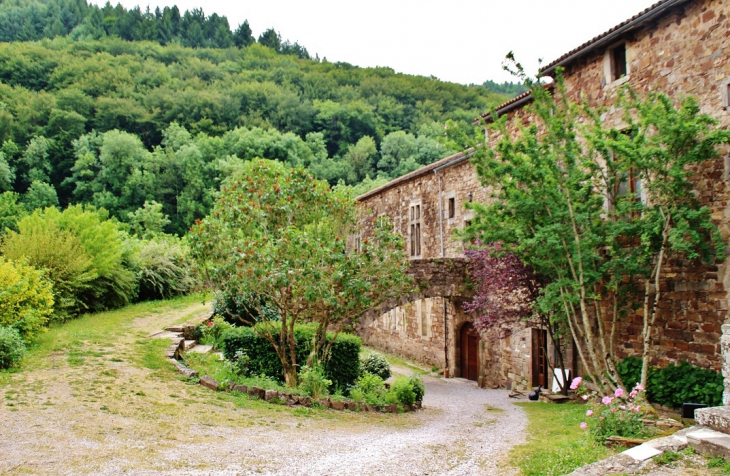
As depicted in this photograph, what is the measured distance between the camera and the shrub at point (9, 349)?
9.88m

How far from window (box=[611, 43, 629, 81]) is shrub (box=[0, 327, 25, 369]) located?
1256 cm

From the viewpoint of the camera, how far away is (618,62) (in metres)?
11.6

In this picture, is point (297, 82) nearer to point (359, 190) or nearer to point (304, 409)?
point (359, 190)

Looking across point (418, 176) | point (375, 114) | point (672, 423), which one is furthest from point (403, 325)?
point (375, 114)

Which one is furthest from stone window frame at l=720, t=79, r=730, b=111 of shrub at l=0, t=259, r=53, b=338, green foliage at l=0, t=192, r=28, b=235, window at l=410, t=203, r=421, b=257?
green foliage at l=0, t=192, r=28, b=235

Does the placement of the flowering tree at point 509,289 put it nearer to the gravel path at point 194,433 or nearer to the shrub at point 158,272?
the gravel path at point 194,433

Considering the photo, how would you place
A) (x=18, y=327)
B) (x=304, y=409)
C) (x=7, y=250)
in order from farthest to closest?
(x=7, y=250) → (x=18, y=327) → (x=304, y=409)

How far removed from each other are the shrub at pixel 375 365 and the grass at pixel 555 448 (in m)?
5.34

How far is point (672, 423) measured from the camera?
7469 mm

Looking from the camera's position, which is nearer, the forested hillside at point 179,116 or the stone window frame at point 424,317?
the stone window frame at point 424,317

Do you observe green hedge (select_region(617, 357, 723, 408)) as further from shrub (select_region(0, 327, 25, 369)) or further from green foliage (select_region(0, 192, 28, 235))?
green foliage (select_region(0, 192, 28, 235))

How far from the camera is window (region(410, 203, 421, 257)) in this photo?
70.6 feet

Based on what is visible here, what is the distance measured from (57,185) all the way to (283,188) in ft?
157

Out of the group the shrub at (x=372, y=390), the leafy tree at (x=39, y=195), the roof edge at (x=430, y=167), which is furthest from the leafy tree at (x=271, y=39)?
the shrub at (x=372, y=390)
